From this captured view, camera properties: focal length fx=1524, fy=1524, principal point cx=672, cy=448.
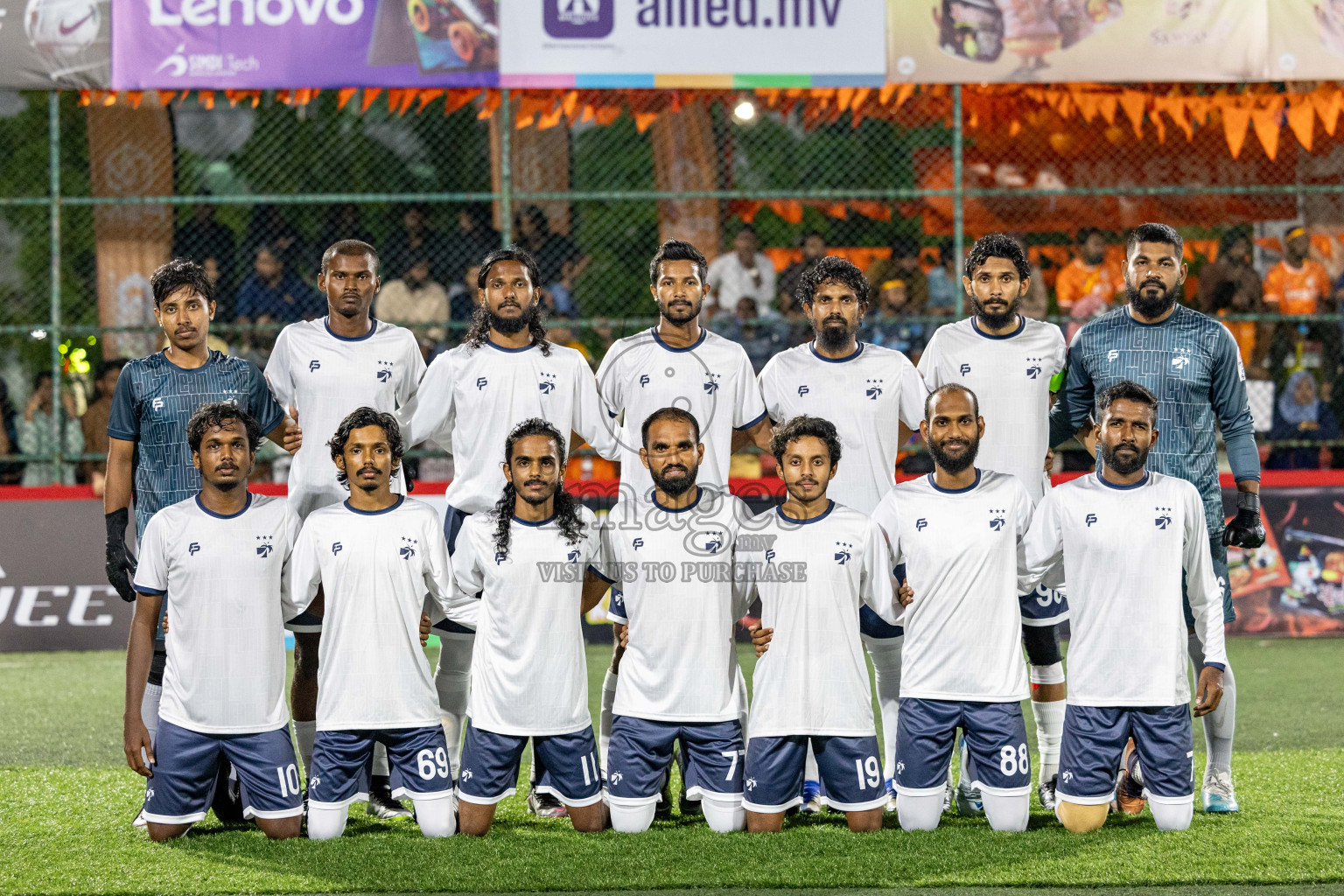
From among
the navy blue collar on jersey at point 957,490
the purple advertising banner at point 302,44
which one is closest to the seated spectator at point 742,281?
the purple advertising banner at point 302,44

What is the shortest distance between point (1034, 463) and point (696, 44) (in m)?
6.10

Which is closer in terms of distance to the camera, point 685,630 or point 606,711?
point 685,630

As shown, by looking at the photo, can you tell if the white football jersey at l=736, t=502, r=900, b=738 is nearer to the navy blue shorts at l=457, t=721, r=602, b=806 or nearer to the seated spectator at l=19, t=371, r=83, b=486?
the navy blue shorts at l=457, t=721, r=602, b=806

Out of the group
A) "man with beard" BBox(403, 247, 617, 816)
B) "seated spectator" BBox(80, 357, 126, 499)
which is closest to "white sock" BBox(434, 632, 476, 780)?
"man with beard" BBox(403, 247, 617, 816)

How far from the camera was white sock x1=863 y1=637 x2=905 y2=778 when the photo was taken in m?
5.68

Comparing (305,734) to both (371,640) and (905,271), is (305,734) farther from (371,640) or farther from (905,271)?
(905,271)

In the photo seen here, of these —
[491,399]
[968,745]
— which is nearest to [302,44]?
[491,399]

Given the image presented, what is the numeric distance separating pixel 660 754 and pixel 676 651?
0.38m

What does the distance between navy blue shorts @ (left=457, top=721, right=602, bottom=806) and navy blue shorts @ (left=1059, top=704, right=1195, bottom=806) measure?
1.67m

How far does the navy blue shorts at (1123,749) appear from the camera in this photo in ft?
17.3

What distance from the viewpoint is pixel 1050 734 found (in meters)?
5.84

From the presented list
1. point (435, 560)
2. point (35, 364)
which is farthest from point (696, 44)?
point (35, 364)

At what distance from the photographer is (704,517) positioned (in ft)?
17.8

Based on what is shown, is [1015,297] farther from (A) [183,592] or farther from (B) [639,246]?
(B) [639,246]
